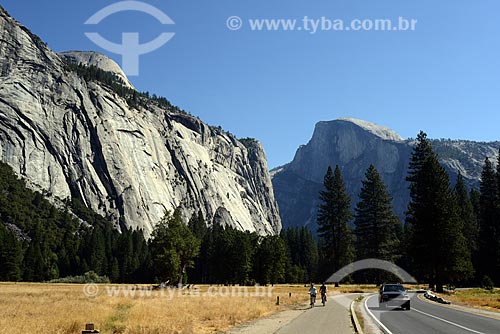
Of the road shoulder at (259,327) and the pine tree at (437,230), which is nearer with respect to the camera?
the road shoulder at (259,327)

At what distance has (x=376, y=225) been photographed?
227 ft

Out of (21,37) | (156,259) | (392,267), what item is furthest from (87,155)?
(392,267)

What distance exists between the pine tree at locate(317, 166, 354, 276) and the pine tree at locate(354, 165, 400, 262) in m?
2.24

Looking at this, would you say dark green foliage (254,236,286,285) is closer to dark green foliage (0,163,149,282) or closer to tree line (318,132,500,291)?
tree line (318,132,500,291)

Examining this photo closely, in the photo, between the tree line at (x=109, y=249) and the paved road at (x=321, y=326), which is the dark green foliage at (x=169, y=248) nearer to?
the tree line at (x=109, y=249)

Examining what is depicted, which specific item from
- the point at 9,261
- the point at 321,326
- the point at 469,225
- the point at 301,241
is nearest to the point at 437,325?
the point at 321,326

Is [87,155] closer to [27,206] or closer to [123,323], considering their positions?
[27,206]

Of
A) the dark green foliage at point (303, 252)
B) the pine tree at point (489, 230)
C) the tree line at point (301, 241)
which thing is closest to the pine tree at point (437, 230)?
the tree line at point (301, 241)

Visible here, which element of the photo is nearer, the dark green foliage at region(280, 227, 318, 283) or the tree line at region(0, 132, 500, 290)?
the tree line at region(0, 132, 500, 290)

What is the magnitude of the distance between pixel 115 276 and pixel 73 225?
30.5m

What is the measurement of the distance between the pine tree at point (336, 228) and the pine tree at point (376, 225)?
224 centimetres

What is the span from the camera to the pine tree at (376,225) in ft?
222

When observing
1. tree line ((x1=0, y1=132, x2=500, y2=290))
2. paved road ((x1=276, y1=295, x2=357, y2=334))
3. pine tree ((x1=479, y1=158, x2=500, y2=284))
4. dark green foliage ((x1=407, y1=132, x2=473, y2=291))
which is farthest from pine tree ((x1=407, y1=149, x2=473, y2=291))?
paved road ((x1=276, y1=295, x2=357, y2=334))

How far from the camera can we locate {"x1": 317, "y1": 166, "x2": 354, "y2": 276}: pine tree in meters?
71.1
